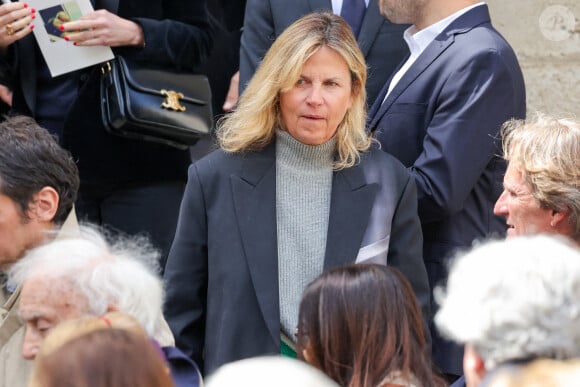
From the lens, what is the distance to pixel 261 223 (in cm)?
378

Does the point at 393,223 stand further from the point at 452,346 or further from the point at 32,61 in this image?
the point at 32,61

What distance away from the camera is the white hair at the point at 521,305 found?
7.93ft

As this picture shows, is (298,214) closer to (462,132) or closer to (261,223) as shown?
(261,223)

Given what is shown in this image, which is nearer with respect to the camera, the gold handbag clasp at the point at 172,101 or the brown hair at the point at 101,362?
the brown hair at the point at 101,362

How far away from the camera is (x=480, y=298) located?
8.11 feet

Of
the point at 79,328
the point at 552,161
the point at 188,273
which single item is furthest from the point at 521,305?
the point at 188,273

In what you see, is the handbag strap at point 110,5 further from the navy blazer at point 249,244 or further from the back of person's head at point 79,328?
the back of person's head at point 79,328

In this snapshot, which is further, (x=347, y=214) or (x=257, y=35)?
(x=257, y=35)

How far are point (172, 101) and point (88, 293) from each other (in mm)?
1630

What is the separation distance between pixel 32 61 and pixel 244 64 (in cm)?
80

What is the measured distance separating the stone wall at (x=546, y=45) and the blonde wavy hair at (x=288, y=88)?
1.69 m

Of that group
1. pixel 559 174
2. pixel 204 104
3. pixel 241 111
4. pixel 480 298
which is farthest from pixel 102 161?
pixel 480 298

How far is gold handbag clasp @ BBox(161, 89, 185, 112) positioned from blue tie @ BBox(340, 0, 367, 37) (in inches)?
28.0

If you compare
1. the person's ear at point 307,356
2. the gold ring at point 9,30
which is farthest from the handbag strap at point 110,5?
the person's ear at point 307,356
